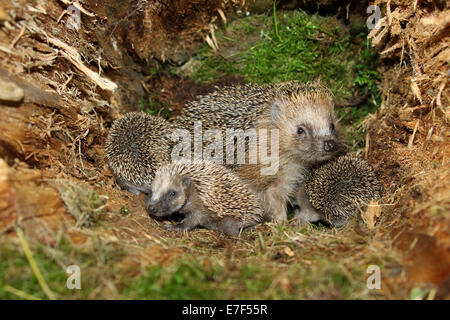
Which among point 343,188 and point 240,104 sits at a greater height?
point 240,104

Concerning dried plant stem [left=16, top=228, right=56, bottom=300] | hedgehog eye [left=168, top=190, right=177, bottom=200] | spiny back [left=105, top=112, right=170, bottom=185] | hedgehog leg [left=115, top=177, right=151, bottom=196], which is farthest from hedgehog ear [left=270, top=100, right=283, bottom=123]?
dried plant stem [left=16, top=228, right=56, bottom=300]

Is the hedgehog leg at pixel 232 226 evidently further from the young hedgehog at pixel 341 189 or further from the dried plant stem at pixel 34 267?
the dried plant stem at pixel 34 267

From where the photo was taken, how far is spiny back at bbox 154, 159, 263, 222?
554 cm

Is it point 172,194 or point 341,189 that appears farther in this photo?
point 172,194

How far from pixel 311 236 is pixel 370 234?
70 centimetres

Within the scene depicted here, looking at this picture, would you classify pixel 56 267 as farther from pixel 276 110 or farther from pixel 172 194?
pixel 276 110

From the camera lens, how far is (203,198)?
222 inches

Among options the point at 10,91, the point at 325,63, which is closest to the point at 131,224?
the point at 10,91

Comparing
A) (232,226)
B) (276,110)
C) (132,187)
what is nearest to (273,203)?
(232,226)

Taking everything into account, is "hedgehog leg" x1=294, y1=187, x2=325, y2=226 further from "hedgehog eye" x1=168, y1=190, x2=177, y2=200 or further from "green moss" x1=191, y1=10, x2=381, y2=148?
"hedgehog eye" x1=168, y1=190, x2=177, y2=200

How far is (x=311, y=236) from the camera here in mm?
4824

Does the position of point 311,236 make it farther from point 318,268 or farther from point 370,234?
point 318,268

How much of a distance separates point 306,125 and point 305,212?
4.67 feet

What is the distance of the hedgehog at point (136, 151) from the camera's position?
5.66 m
